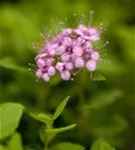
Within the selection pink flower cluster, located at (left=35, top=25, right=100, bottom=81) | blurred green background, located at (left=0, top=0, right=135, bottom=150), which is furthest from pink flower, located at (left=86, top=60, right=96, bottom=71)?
blurred green background, located at (left=0, top=0, right=135, bottom=150)

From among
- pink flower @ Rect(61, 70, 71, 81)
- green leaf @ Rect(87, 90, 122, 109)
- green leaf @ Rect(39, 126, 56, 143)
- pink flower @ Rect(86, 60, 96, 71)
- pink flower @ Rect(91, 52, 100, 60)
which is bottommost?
green leaf @ Rect(39, 126, 56, 143)

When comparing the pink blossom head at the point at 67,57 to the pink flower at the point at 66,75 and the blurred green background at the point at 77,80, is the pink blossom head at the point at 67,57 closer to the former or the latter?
the pink flower at the point at 66,75

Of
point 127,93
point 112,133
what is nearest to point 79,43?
point 112,133

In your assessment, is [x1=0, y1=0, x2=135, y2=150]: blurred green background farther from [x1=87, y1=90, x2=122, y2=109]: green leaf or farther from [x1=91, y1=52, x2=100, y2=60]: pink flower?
[x1=91, y1=52, x2=100, y2=60]: pink flower

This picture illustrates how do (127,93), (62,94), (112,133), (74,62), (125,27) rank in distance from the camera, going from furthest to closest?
1. (125,27)
2. (127,93)
3. (62,94)
4. (112,133)
5. (74,62)

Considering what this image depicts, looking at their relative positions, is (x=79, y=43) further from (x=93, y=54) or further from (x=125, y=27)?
(x=125, y=27)

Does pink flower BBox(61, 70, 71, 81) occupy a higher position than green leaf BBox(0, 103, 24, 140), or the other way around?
pink flower BBox(61, 70, 71, 81)
